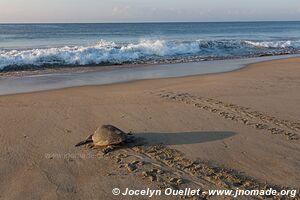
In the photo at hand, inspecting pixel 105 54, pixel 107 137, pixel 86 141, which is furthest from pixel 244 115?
pixel 105 54

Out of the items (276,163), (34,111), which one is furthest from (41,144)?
(276,163)

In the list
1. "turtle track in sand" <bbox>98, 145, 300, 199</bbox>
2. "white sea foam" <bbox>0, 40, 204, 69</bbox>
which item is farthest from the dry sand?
"white sea foam" <bbox>0, 40, 204, 69</bbox>

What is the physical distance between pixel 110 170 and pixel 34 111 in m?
3.53

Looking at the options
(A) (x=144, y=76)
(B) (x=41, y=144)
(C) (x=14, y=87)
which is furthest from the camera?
(A) (x=144, y=76)

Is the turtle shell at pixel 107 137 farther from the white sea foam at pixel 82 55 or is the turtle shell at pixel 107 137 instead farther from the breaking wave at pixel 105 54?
the white sea foam at pixel 82 55

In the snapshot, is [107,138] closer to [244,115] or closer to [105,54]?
[244,115]

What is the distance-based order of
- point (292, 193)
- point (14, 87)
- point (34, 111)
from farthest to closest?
point (14, 87) < point (34, 111) < point (292, 193)

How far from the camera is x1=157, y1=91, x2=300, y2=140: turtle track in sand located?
255 inches

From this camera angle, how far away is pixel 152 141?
5.99 meters

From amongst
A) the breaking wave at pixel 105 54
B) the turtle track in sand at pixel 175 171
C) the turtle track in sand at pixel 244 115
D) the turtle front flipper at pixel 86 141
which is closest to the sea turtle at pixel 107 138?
the turtle front flipper at pixel 86 141

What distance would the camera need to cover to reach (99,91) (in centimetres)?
1016

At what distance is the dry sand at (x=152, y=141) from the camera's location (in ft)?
15.2

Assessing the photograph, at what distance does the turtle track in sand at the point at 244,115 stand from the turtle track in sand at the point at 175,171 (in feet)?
5.99

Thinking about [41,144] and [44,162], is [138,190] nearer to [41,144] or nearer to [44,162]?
[44,162]
